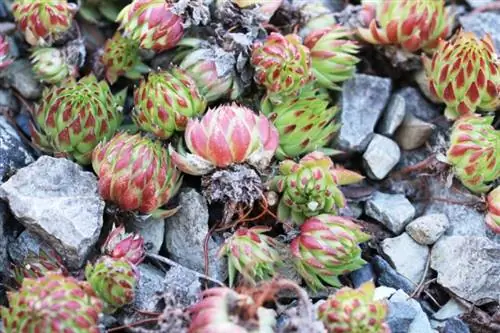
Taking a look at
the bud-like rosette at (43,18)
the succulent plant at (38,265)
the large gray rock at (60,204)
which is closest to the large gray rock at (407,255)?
the large gray rock at (60,204)

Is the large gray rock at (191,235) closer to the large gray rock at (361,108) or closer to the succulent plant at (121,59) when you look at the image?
the succulent plant at (121,59)

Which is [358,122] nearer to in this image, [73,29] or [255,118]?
[255,118]

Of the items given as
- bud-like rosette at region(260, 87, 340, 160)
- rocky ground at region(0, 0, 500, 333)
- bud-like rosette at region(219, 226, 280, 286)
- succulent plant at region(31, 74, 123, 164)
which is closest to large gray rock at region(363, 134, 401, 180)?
rocky ground at region(0, 0, 500, 333)

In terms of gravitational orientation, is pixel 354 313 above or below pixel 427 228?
above

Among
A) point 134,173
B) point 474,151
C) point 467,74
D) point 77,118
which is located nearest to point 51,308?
point 134,173

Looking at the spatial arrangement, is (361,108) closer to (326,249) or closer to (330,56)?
(330,56)
